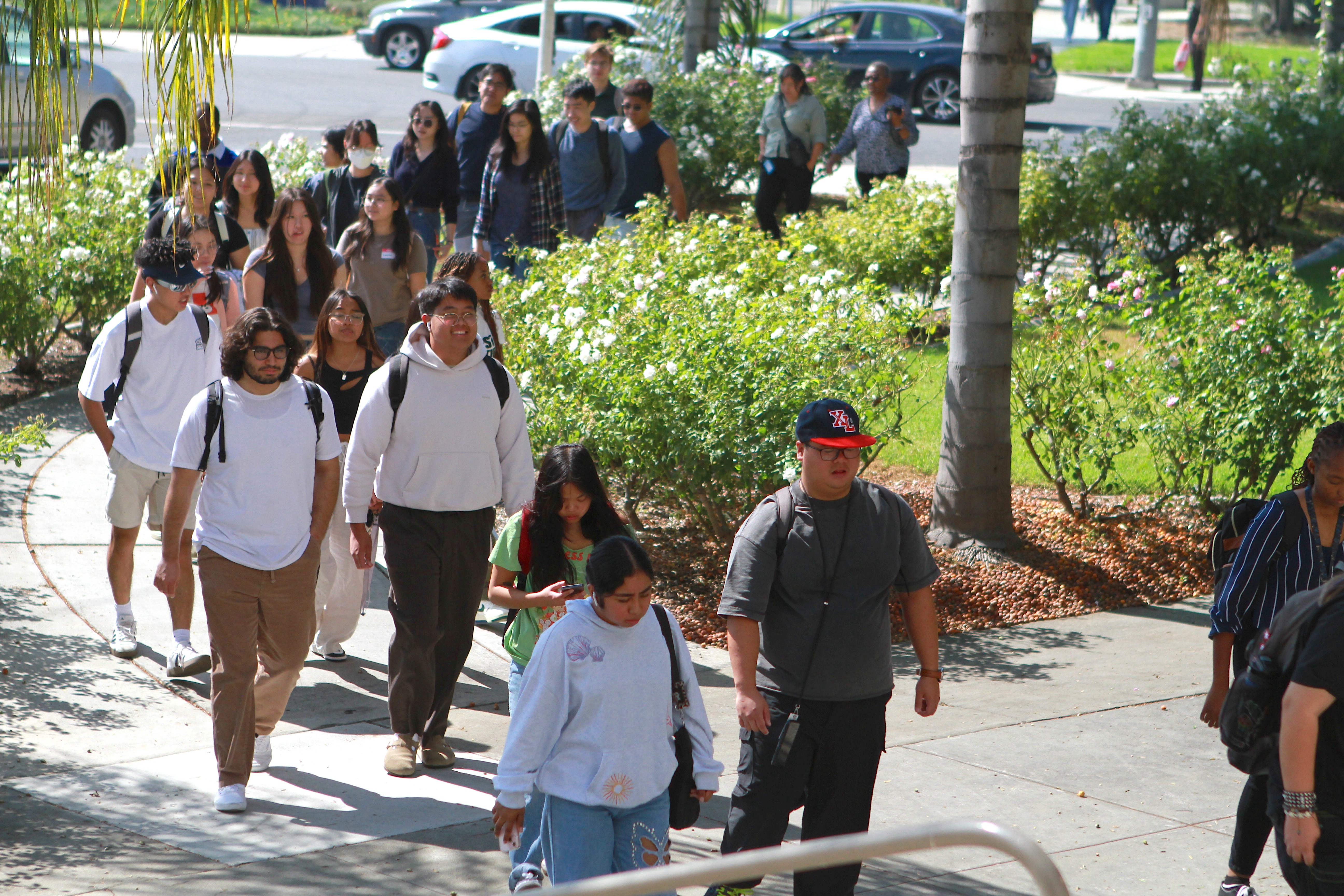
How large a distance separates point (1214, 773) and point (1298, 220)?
12.5 meters

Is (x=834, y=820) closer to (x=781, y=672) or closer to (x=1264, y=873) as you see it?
(x=781, y=672)

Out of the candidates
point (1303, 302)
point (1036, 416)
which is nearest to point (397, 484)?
point (1036, 416)

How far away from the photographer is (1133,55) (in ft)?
123

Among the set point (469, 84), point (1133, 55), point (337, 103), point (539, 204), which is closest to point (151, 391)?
point (539, 204)

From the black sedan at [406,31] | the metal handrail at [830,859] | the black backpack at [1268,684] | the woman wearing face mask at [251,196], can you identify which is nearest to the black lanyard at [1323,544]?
the black backpack at [1268,684]

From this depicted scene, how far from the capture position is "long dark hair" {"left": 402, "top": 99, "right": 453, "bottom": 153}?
33.7 feet

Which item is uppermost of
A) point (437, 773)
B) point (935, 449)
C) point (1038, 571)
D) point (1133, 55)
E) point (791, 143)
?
point (1133, 55)

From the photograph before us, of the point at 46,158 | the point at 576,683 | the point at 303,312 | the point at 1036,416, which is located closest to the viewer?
the point at 576,683

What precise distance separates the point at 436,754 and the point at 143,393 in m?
2.12

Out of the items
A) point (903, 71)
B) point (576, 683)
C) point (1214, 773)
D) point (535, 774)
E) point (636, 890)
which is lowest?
point (1214, 773)

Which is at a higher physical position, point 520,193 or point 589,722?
point 520,193

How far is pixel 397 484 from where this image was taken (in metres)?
5.54

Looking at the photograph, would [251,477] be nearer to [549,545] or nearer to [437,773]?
[549,545]

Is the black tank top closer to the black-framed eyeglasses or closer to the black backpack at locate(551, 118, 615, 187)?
the black-framed eyeglasses
